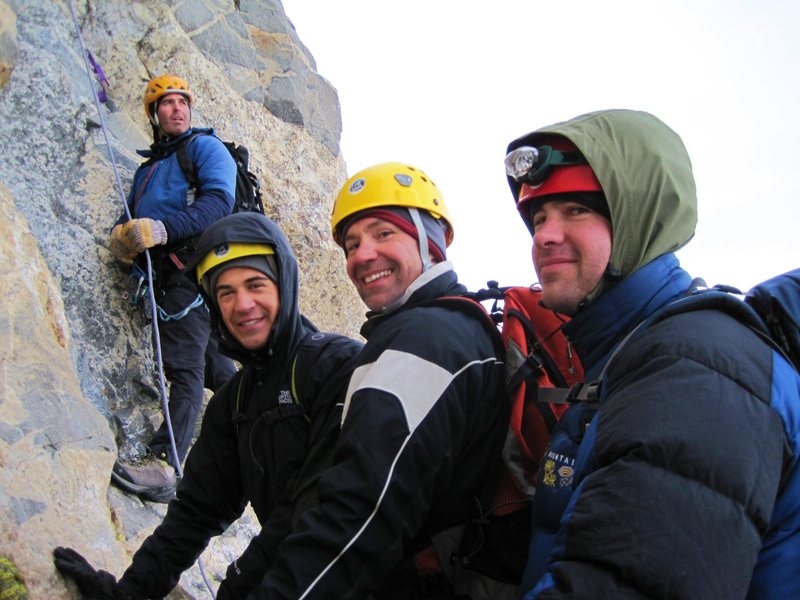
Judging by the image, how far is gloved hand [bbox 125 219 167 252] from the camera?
277 inches

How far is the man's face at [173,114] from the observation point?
7.79m

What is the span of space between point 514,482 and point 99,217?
703 centimetres

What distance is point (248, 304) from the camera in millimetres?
4070

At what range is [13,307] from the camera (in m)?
4.82

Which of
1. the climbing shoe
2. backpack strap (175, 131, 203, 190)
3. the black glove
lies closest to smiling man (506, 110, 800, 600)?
the black glove

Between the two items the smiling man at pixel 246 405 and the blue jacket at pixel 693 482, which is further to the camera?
the smiling man at pixel 246 405

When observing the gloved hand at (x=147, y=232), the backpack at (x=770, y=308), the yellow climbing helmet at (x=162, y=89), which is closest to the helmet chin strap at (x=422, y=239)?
the backpack at (x=770, y=308)

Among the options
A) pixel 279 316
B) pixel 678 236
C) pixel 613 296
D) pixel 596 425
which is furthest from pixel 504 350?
pixel 279 316

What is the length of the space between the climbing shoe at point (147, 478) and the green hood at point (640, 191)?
204 inches

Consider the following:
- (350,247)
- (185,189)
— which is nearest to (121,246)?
(185,189)

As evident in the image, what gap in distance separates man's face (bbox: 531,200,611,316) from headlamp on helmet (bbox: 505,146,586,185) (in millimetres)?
129

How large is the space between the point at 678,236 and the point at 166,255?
6.07 m

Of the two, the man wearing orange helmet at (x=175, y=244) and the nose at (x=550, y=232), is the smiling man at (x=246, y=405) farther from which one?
the man wearing orange helmet at (x=175, y=244)

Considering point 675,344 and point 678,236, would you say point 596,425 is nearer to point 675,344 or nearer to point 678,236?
point 675,344
